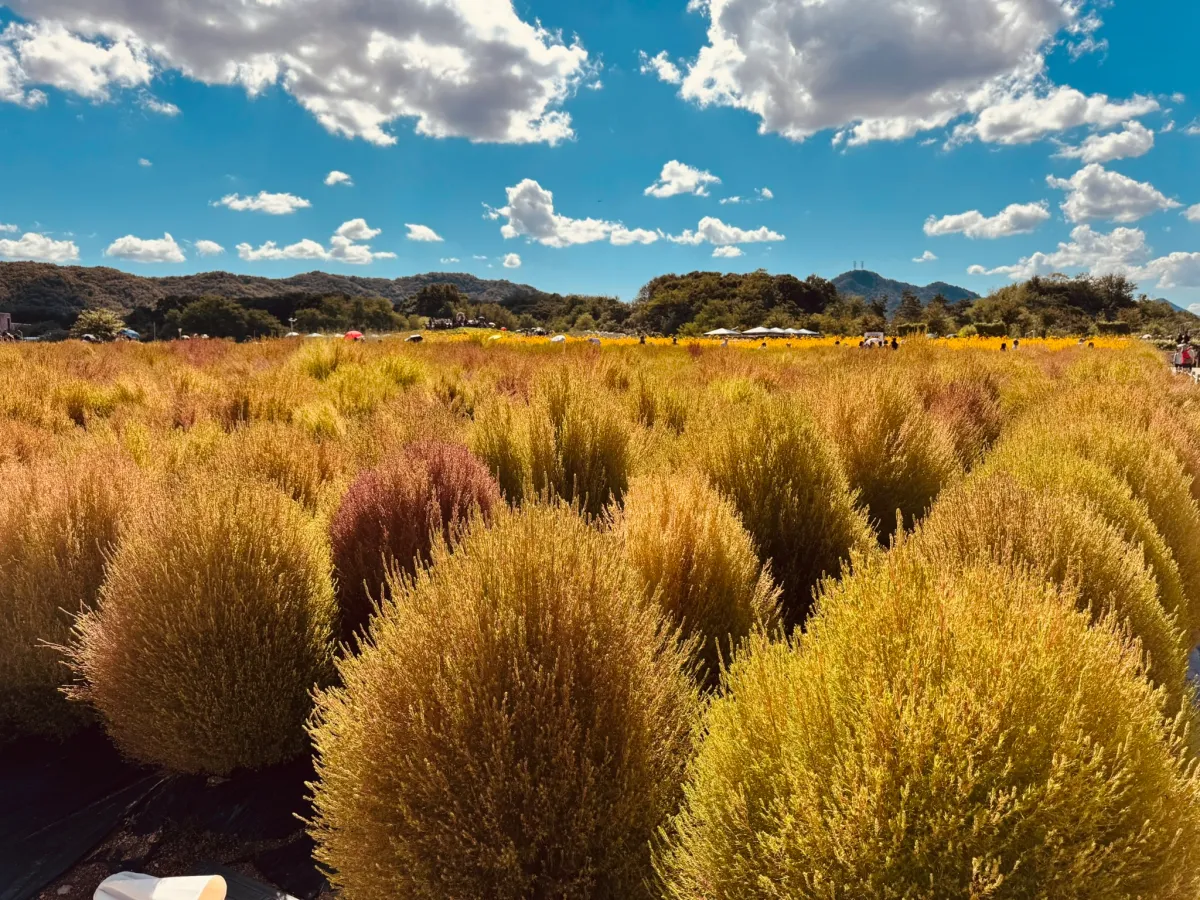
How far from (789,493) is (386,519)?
222 centimetres

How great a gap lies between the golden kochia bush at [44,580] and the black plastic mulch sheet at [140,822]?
0.87 ft

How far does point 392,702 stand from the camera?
5.66 ft

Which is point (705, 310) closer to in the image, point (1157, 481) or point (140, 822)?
point (1157, 481)

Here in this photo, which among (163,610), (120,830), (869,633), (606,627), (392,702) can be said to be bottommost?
(120,830)

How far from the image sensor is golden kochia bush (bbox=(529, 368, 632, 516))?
4.42 meters

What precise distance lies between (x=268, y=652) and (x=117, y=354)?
48.0 ft

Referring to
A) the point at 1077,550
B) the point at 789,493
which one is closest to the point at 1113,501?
the point at 1077,550

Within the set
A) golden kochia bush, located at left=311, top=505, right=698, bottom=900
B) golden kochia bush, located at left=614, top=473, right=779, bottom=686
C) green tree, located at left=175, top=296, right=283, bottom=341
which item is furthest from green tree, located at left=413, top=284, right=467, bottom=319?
golden kochia bush, located at left=311, top=505, right=698, bottom=900

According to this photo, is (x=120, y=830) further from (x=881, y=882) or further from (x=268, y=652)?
(x=881, y=882)

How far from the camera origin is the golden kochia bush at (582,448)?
4418mm

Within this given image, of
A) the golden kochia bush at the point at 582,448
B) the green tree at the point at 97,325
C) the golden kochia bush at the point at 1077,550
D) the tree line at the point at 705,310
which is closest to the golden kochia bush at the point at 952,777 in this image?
the golden kochia bush at the point at 1077,550

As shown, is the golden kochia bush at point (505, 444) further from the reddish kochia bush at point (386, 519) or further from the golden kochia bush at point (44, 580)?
the golden kochia bush at point (44, 580)

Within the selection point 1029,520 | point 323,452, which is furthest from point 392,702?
point 323,452

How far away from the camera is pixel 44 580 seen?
Result: 10.1ft
